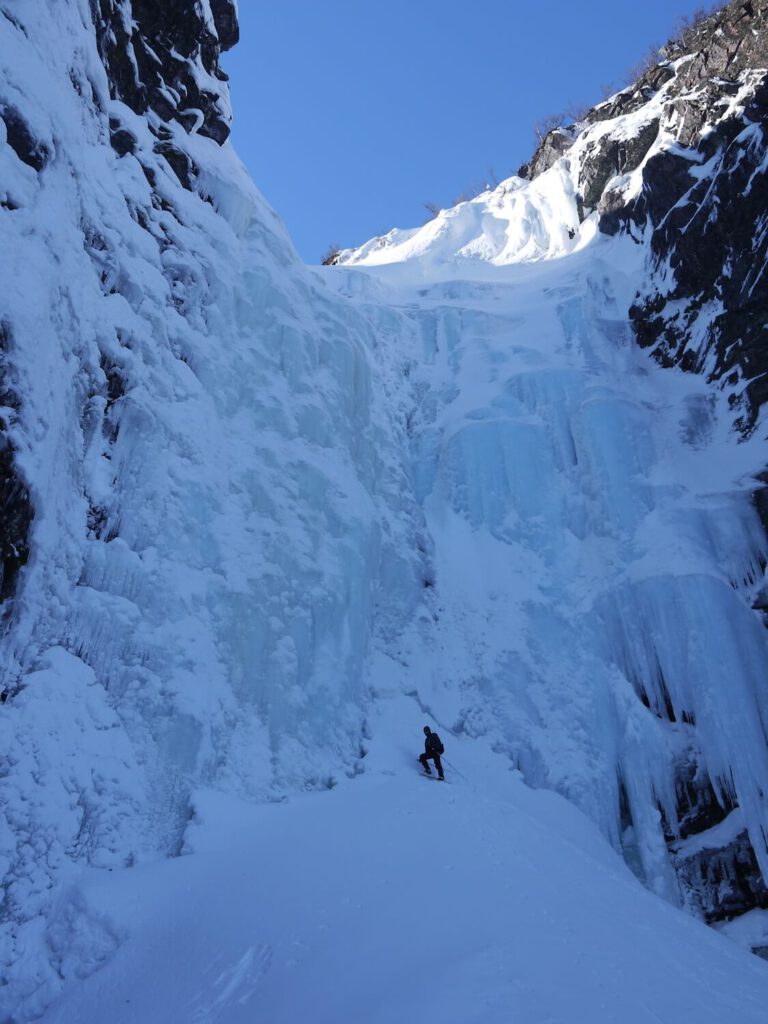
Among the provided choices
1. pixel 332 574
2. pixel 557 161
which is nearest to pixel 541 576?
pixel 332 574

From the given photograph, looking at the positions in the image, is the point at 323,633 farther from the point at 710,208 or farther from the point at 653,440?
the point at 710,208

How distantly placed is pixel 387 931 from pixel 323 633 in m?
5.83

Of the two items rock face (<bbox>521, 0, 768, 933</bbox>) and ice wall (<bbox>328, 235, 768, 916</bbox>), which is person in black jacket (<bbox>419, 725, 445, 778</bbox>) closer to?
ice wall (<bbox>328, 235, 768, 916</bbox>)

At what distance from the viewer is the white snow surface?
→ 18.8ft

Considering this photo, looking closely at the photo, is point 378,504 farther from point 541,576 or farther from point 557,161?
point 557,161

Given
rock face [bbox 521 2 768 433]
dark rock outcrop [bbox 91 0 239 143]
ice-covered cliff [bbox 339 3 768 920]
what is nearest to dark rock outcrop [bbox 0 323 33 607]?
dark rock outcrop [bbox 91 0 239 143]

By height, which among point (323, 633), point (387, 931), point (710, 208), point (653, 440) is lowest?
point (387, 931)

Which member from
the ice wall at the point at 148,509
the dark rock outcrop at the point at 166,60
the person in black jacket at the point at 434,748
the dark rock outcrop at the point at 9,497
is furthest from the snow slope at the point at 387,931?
the dark rock outcrop at the point at 166,60

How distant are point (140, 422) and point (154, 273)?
286 cm

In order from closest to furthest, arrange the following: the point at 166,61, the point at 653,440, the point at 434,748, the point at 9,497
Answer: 1. the point at 9,497
2. the point at 434,748
3. the point at 166,61
4. the point at 653,440

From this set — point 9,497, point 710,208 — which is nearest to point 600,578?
point 710,208

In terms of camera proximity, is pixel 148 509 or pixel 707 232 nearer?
pixel 148 509

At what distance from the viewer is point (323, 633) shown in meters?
11.0

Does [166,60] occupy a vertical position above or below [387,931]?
above
